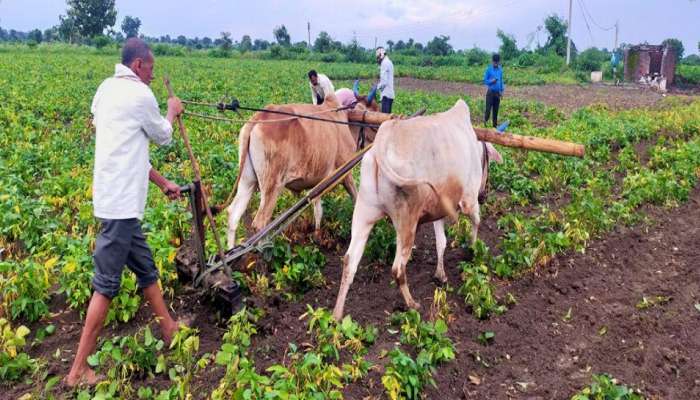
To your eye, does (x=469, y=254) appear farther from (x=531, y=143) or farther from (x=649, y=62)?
(x=649, y=62)

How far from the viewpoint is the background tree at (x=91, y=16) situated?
219 feet

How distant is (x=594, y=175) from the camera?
9.28 meters

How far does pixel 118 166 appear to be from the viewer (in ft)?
12.4

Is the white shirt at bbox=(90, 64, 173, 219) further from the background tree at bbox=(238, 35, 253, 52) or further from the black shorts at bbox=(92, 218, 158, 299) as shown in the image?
the background tree at bbox=(238, 35, 253, 52)

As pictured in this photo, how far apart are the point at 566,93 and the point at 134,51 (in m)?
24.7

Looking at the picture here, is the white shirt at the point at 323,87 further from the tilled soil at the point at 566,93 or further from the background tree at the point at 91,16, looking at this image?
the background tree at the point at 91,16

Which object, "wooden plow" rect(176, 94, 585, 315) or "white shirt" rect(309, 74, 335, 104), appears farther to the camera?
"white shirt" rect(309, 74, 335, 104)

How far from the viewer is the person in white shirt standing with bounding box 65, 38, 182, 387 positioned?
377 cm

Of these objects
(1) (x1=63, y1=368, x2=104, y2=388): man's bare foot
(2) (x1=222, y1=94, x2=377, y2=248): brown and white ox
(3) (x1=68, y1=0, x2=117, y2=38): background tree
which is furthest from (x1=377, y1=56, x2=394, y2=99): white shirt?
(3) (x1=68, y1=0, x2=117, y2=38): background tree

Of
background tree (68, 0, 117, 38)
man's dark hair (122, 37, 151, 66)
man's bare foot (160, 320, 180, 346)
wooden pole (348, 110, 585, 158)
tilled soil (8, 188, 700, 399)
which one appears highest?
background tree (68, 0, 117, 38)

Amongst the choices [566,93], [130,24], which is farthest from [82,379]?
[130,24]

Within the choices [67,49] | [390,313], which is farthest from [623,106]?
[67,49]

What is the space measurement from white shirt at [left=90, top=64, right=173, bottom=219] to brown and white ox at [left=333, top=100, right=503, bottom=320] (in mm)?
1713

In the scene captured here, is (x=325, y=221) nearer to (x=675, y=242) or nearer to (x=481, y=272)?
(x=481, y=272)
